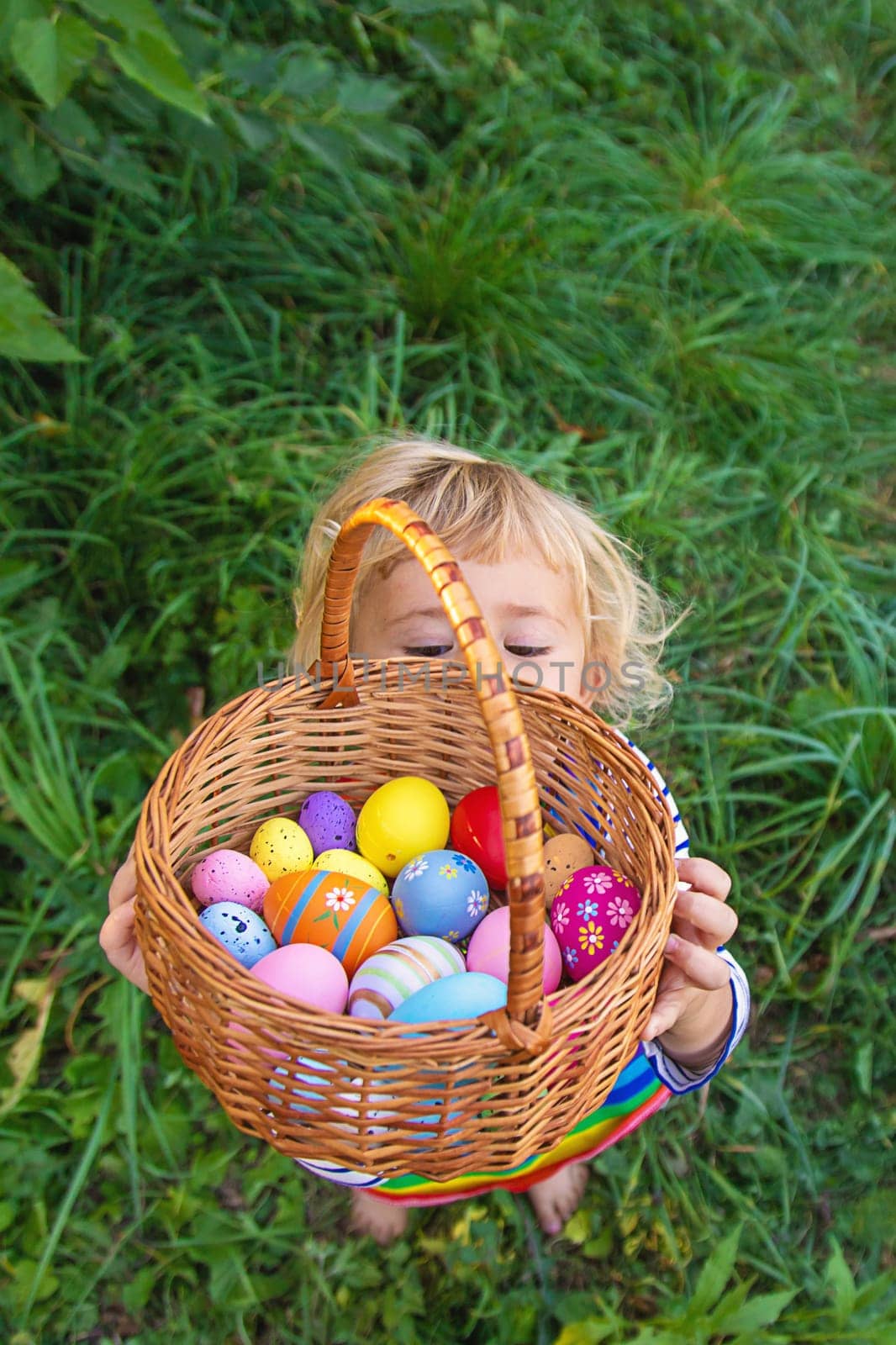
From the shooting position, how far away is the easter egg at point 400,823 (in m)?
1.66

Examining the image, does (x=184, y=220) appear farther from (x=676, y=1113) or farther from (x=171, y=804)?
(x=676, y=1113)

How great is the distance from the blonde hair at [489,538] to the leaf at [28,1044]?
2.76 feet

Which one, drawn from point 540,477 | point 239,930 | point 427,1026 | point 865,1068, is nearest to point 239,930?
point 239,930

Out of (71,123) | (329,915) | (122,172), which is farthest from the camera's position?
(122,172)

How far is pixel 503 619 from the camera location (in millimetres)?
1719

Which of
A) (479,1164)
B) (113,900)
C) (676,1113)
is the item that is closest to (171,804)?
(113,900)

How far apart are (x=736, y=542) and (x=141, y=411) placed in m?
1.68

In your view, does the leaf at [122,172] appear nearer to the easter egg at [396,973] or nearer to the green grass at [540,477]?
the green grass at [540,477]

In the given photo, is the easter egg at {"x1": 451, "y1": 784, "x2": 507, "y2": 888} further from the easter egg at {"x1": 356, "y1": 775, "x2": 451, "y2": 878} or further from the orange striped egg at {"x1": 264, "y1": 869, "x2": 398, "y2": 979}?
the orange striped egg at {"x1": 264, "y1": 869, "x2": 398, "y2": 979}

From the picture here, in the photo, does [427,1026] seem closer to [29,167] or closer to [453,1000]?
[453,1000]

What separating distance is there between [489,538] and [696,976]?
2.58 ft

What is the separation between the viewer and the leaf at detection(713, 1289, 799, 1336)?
1597mm

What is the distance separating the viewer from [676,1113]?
6.81 ft

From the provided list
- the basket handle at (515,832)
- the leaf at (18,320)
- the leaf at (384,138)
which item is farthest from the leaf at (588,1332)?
the leaf at (384,138)
